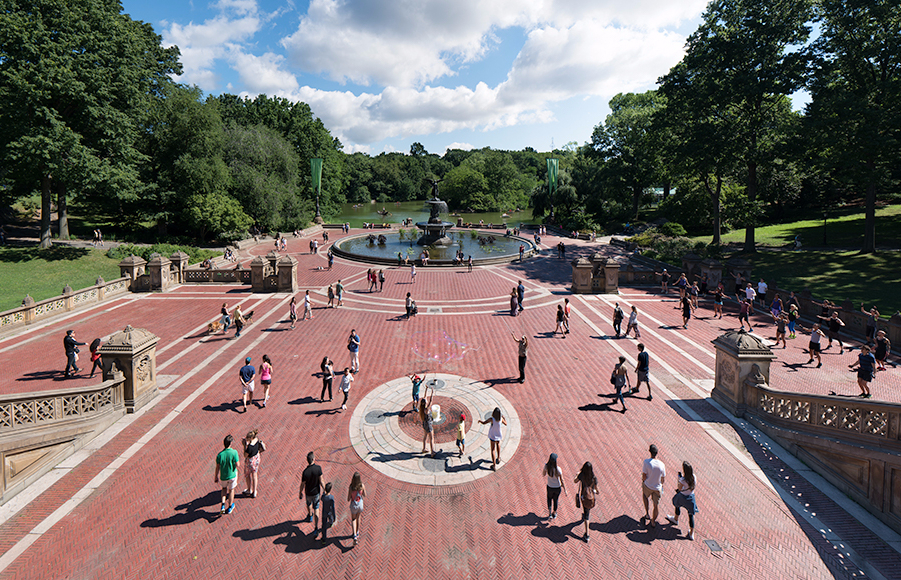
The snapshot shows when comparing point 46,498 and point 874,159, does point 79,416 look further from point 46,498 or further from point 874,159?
point 874,159

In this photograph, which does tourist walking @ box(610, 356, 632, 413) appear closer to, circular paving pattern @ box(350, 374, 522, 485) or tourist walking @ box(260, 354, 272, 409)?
circular paving pattern @ box(350, 374, 522, 485)

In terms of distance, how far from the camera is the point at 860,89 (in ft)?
88.6

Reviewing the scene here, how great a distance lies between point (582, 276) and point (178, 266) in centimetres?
2520

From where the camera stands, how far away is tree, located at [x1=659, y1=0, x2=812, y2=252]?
30047 millimetres

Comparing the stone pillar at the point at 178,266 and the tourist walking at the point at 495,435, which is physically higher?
the stone pillar at the point at 178,266

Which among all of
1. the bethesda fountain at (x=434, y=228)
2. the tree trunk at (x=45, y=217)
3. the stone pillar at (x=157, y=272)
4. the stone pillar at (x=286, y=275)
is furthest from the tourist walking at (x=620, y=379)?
the tree trunk at (x=45, y=217)

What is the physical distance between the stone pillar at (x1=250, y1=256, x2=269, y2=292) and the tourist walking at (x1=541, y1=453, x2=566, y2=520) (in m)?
21.7

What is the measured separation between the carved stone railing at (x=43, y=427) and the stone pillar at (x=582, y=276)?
2195 cm

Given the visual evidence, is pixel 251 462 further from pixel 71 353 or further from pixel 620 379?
pixel 71 353

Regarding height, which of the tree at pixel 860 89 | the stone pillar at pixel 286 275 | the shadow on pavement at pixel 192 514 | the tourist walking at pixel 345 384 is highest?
the tree at pixel 860 89

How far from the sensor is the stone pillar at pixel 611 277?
2484cm

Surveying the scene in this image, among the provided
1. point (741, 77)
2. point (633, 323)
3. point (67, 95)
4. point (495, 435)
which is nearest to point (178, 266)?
point (67, 95)

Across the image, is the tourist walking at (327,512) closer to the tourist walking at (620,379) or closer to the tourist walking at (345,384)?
the tourist walking at (345,384)

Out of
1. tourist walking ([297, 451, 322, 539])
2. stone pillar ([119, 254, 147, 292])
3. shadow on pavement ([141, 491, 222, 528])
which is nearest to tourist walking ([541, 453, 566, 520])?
tourist walking ([297, 451, 322, 539])
